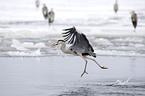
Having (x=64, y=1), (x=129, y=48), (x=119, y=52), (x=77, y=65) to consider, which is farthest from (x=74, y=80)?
(x=64, y=1)

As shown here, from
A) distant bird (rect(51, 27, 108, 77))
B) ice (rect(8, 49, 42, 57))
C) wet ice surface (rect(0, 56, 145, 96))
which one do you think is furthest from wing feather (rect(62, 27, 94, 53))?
ice (rect(8, 49, 42, 57))

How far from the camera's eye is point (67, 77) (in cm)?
666

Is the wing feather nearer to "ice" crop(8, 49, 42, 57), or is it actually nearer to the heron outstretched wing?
the heron outstretched wing

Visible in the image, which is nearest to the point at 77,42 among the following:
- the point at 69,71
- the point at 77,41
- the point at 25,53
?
the point at 77,41

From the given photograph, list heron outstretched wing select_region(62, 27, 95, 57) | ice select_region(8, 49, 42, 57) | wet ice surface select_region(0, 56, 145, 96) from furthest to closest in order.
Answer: ice select_region(8, 49, 42, 57)
heron outstretched wing select_region(62, 27, 95, 57)
wet ice surface select_region(0, 56, 145, 96)

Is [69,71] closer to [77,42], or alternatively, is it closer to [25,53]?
[77,42]

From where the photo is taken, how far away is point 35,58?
9.05 metres

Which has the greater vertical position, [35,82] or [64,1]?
[64,1]

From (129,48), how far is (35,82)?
543 cm

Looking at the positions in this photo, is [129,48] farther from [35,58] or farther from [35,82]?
[35,82]

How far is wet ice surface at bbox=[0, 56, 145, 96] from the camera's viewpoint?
5523mm

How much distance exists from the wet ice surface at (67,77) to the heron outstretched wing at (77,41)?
52 cm

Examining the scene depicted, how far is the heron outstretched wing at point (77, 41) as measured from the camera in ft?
19.9

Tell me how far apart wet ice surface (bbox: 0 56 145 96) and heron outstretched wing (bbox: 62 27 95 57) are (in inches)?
20.6
